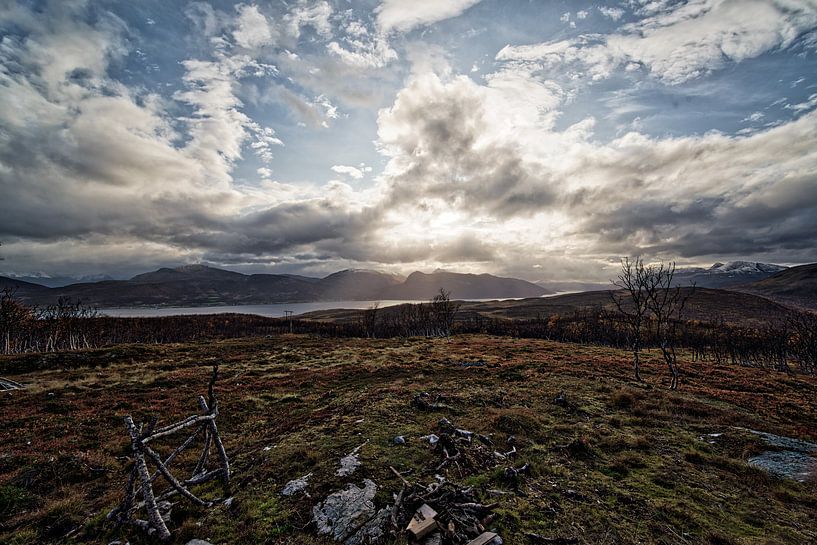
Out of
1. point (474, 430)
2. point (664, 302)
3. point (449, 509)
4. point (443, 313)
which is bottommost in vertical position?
point (443, 313)

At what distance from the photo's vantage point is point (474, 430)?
1634cm

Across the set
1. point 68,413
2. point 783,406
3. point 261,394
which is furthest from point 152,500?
point 783,406

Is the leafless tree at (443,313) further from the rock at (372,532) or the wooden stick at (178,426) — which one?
the rock at (372,532)

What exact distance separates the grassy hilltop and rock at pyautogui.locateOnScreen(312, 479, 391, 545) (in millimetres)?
460

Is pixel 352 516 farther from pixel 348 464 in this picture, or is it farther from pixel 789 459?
pixel 789 459

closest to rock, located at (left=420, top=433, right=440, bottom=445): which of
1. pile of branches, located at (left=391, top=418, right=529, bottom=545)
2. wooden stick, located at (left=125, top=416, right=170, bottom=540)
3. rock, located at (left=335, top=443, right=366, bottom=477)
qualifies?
pile of branches, located at (left=391, top=418, right=529, bottom=545)

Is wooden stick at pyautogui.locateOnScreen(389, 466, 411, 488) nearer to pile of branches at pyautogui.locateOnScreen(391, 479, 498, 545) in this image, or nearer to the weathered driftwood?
pile of branches at pyautogui.locateOnScreen(391, 479, 498, 545)

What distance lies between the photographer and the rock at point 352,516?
8930 millimetres

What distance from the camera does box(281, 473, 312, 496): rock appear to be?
11.2 m


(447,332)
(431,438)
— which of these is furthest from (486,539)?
(447,332)

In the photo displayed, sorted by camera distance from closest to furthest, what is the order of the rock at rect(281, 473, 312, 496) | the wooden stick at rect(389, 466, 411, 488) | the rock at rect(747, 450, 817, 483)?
the wooden stick at rect(389, 466, 411, 488) → the rock at rect(281, 473, 312, 496) → the rock at rect(747, 450, 817, 483)

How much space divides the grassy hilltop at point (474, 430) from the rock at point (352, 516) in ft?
1.51

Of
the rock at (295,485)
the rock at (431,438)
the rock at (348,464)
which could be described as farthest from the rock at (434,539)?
the rock at (431,438)

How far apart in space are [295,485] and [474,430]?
9003 millimetres
